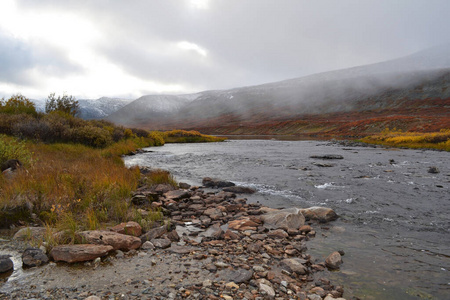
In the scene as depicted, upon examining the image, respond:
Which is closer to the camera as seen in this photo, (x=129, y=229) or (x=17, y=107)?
(x=129, y=229)

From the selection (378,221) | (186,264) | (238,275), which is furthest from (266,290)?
(378,221)

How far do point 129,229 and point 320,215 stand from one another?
5.77m

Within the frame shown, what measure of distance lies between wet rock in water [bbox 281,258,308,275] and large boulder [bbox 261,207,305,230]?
1916mm

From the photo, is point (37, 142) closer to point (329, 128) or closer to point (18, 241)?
point (18, 241)

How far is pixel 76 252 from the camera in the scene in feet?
15.8

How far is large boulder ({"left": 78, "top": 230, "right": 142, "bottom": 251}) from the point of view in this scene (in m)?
5.27

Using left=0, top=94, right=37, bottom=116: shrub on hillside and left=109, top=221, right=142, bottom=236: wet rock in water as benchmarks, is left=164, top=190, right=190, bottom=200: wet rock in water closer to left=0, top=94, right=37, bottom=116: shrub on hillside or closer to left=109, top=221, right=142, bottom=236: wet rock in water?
left=109, top=221, right=142, bottom=236: wet rock in water

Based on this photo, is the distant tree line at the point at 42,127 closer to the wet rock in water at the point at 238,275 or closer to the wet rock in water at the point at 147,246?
the wet rock in water at the point at 147,246

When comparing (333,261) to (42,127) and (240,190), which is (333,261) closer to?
(240,190)

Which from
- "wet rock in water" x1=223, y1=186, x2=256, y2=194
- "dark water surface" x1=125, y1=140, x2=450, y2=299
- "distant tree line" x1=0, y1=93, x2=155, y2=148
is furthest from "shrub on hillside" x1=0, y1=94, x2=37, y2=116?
"wet rock in water" x1=223, y1=186, x2=256, y2=194

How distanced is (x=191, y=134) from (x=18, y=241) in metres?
60.7

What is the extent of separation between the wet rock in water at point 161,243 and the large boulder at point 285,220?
9.92 feet

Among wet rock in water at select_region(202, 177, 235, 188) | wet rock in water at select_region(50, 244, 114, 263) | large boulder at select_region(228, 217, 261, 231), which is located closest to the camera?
wet rock in water at select_region(50, 244, 114, 263)

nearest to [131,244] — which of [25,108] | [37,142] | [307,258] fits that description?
[307,258]
